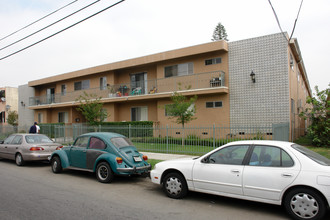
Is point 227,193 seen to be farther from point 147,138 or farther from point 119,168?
point 147,138

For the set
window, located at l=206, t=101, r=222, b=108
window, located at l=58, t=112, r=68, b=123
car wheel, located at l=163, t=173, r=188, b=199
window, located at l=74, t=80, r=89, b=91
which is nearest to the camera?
car wheel, located at l=163, t=173, r=188, b=199

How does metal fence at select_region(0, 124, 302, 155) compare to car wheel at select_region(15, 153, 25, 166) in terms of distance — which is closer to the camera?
car wheel at select_region(15, 153, 25, 166)

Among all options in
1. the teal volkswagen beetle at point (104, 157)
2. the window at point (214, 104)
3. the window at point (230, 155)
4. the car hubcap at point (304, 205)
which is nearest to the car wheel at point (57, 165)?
the teal volkswagen beetle at point (104, 157)

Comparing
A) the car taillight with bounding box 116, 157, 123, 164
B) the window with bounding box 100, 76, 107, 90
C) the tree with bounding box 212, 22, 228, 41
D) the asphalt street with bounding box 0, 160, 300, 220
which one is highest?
the tree with bounding box 212, 22, 228, 41

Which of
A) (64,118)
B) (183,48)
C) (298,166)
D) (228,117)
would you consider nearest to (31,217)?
(298,166)

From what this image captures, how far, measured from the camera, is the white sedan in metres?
4.58

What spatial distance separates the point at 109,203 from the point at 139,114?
55.5ft

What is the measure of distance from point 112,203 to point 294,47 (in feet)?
51.3

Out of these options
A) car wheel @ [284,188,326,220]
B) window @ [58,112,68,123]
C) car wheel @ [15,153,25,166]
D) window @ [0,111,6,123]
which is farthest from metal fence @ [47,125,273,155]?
window @ [0,111,6,123]

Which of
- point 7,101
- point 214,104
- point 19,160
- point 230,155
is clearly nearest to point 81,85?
point 214,104

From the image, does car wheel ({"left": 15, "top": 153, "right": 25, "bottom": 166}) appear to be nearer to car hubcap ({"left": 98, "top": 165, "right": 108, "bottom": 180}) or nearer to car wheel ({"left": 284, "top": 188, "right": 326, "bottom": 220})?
car hubcap ({"left": 98, "top": 165, "right": 108, "bottom": 180})

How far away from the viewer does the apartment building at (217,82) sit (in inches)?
618

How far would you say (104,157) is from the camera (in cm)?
768

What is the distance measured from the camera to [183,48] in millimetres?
18609
